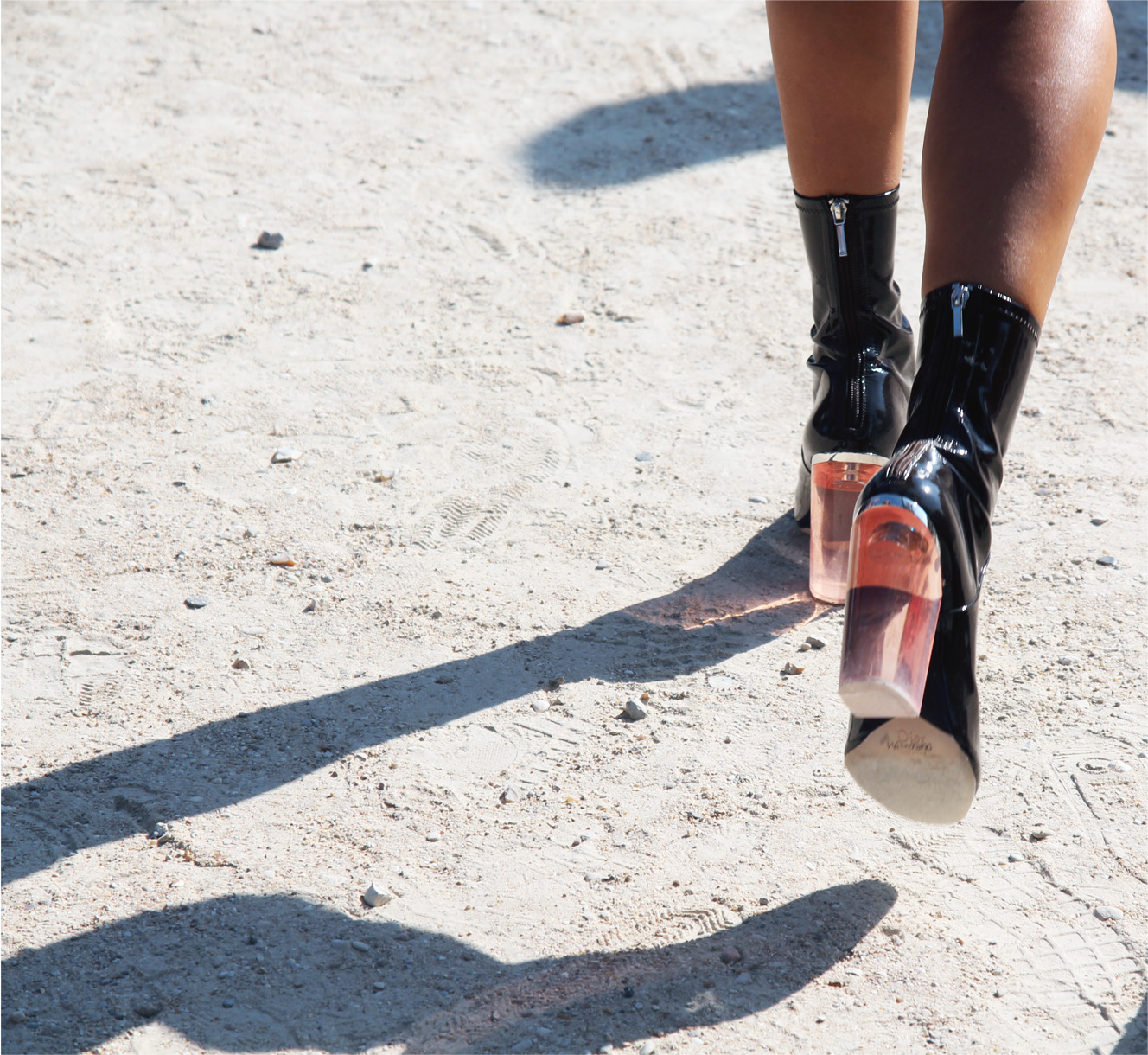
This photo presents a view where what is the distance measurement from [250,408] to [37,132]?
1.75 metres

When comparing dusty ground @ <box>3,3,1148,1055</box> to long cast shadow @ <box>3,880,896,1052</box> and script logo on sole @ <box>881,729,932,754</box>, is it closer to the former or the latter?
long cast shadow @ <box>3,880,896,1052</box>

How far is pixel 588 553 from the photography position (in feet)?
6.53

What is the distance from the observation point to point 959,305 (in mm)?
1196

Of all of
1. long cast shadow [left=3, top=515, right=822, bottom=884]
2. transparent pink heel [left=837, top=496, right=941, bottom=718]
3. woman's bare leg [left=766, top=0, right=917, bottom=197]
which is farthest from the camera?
woman's bare leg [left=766, top=0, right=917, bottom=197]

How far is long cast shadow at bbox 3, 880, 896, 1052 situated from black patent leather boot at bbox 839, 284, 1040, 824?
0.23 metres

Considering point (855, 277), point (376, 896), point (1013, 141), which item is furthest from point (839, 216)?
point (376, 896)

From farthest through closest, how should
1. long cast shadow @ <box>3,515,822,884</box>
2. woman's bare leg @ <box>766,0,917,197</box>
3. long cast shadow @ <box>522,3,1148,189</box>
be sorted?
long cast shadow @ <box>522,3,1148,189</box> < woman's bare leg @ <box>766,0,917,197</box> < long cast shadow @ <box>3,515,822,884</box>

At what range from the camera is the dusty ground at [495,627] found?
1247mm

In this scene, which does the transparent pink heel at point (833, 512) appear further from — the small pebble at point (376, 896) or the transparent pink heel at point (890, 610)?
the small pebble at point (376, 896)

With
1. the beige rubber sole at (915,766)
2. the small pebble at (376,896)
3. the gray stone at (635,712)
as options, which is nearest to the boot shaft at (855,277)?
the gray stone at (635,712)

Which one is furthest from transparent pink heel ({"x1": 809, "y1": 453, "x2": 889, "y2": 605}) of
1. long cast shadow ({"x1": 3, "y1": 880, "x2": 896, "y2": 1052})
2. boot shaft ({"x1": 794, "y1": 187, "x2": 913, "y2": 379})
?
long cast shadow ({"x1": 3, "y1": 880, "x2": 896, "y2": 1052})

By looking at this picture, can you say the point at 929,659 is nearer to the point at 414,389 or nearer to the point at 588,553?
the point at 588,553

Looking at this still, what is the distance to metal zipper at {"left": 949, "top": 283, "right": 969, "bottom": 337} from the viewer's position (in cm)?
119

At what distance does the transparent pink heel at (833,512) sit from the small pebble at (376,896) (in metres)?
0.79
